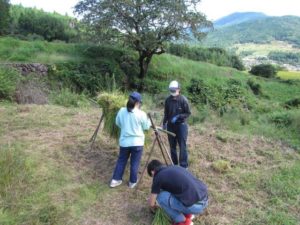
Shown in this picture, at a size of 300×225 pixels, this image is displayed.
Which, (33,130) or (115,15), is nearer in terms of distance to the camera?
(33,130)

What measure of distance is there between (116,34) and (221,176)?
14.3 meters

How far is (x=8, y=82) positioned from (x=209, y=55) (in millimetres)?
28042

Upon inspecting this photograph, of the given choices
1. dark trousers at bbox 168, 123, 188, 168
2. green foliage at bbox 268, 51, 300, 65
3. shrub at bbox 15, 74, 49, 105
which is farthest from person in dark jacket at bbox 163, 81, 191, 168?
green foliage at bbox 268, 51, 300, 65

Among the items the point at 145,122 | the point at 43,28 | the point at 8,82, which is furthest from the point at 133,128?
the point at 43,28

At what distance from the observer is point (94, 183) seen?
5.51 metres

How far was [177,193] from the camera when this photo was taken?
13.9 ft

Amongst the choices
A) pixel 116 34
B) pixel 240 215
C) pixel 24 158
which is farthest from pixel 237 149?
pixel 116 34

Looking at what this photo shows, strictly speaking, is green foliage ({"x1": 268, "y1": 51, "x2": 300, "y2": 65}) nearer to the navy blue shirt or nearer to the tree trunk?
the tree trunk

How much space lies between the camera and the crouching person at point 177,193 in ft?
13.8

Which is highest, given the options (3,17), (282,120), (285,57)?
(3,17)

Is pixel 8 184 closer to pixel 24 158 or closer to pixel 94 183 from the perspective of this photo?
pixel 24 158

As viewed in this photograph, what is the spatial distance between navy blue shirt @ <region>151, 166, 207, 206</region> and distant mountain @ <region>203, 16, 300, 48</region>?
103452mm

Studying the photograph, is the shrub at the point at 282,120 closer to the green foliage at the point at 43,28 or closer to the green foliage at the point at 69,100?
the green foliage at the point at 69,100

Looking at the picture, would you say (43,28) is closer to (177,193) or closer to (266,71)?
(266,71)
